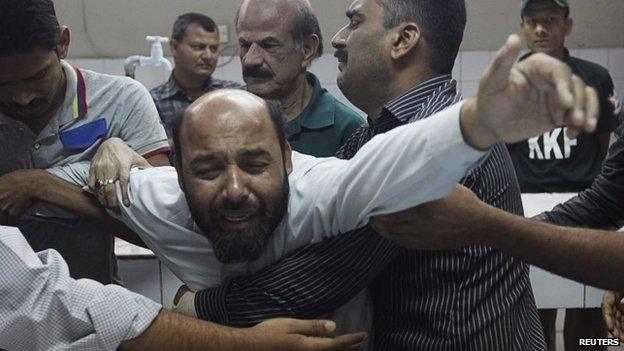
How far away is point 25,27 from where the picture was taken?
179cm

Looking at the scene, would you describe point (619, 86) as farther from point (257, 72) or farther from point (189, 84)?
point (257, 72)

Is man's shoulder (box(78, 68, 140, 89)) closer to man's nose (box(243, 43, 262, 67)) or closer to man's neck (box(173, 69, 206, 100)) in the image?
man's nose (box(243, 43, 262, 67))

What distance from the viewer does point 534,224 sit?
5.01 ft

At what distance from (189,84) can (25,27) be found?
8.37 feet

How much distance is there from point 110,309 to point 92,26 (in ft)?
16.0

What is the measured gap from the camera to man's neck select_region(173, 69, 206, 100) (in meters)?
4.31

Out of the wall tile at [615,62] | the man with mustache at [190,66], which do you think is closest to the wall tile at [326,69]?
the man with mustache at [190,66]

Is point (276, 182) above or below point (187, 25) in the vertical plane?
below

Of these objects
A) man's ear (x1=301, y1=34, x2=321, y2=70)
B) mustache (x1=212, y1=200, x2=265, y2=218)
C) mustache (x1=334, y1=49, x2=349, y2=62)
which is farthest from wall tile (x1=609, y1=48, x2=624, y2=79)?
mustache (x1=212, y1=200, x2=265, y2=218)

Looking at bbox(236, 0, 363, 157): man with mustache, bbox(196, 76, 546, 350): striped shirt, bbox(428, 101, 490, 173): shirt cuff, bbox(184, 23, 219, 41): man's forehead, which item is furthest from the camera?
bbox(184, 23, 219, 41): man's forehead

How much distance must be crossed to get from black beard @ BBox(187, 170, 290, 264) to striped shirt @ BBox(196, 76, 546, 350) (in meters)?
0.06

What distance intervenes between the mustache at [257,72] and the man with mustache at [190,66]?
4.91 ft

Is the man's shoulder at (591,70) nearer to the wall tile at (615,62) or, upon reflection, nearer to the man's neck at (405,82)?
the wall tile at (615,62)

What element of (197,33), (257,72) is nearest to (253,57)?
(257,72)
